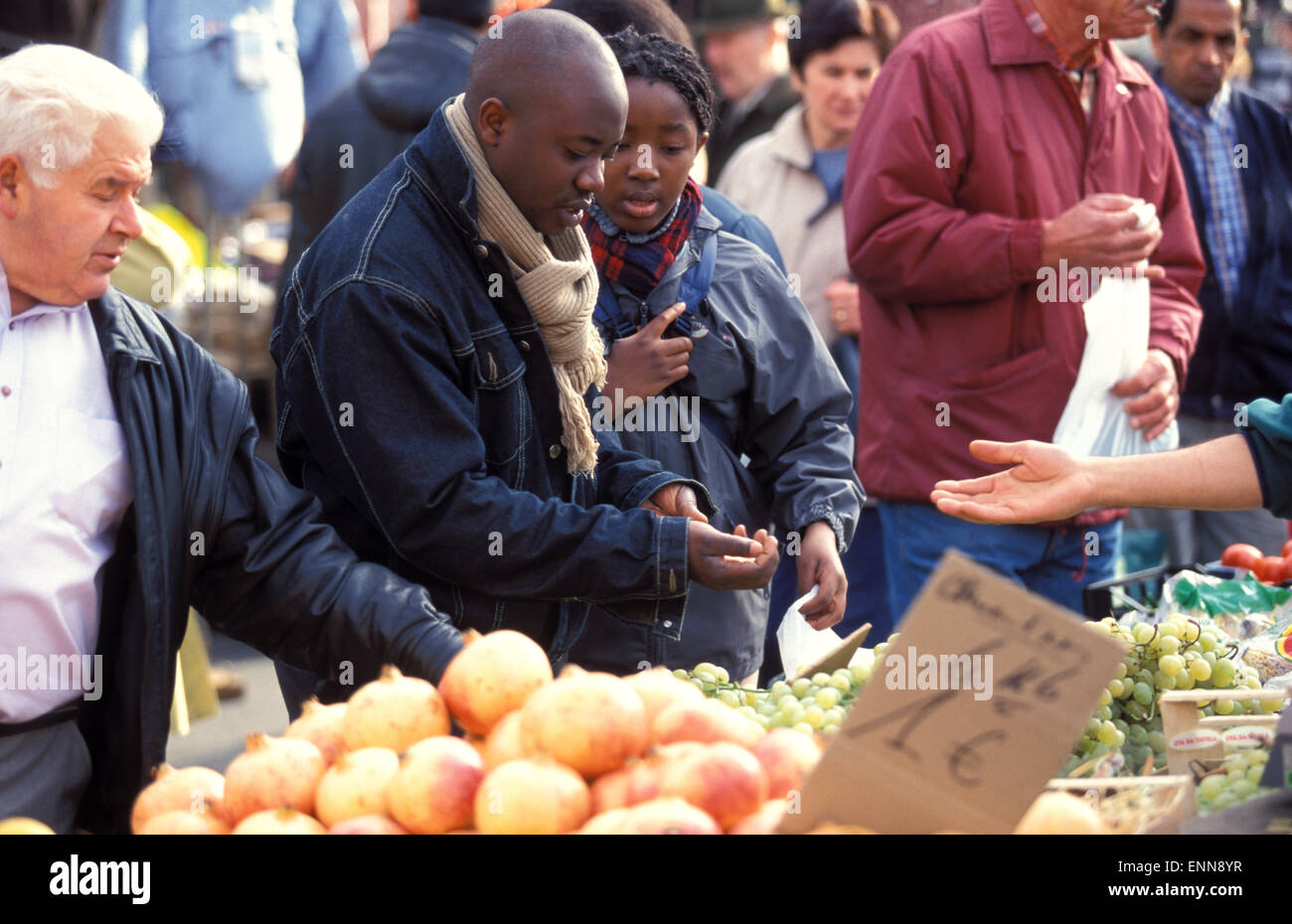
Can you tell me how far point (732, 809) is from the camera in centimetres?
164

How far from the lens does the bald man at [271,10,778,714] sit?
2.39 meters

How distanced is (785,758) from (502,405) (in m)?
0.99

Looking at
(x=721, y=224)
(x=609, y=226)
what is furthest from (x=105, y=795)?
(x=721, y=224)

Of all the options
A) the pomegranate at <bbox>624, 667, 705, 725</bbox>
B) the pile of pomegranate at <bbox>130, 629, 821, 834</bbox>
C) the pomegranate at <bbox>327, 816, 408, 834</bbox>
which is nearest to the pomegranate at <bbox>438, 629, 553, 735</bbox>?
the pile of pomegranate at <bbox>130, 629, 821, 834</bbox>

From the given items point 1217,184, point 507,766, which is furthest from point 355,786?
point 1217,184

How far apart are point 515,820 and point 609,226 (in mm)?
1660

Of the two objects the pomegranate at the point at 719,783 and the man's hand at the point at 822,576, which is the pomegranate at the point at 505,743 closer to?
the pomegranate at the point at 719,783

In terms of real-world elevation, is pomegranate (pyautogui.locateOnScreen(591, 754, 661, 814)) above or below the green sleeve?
below

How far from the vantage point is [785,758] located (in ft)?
5.74

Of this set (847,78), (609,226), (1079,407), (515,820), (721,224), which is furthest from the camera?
(847,78)

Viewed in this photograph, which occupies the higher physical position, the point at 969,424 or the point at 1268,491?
the point at 969,424

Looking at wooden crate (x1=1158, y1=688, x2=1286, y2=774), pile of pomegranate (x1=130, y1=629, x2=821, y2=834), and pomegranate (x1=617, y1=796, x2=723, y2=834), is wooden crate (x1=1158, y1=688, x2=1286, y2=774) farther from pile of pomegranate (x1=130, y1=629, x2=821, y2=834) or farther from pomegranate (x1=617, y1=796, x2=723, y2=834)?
pomegranate (x1=617, y1=796, x2=723, y2=834)

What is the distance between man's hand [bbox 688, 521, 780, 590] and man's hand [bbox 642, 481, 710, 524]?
0.20 metres

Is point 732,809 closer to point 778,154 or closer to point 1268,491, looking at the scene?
point 1268,491
